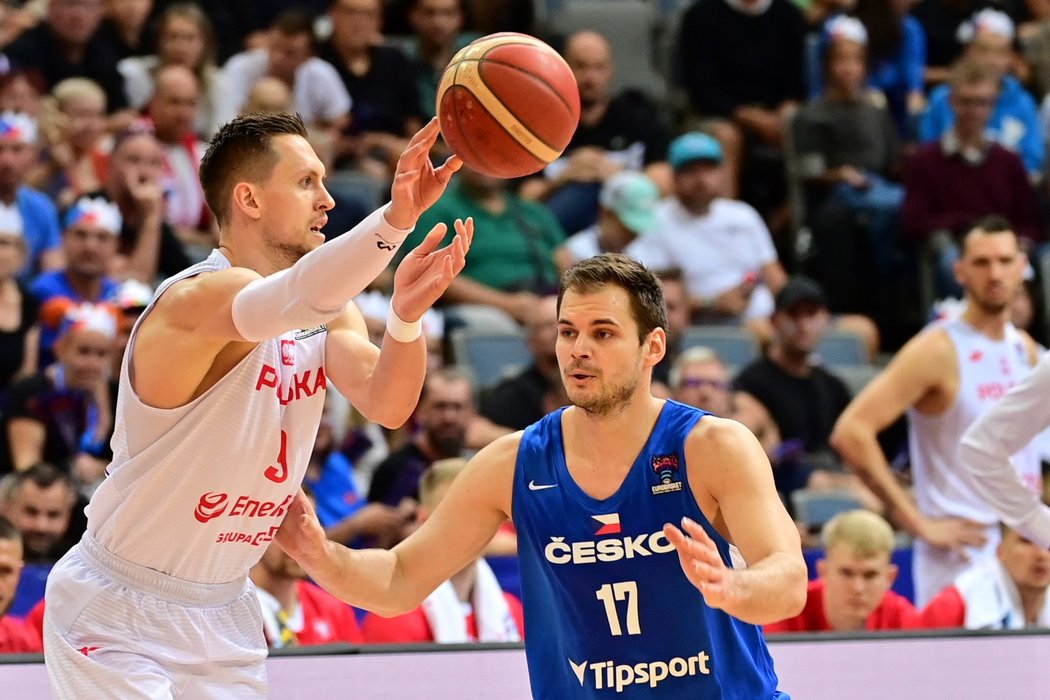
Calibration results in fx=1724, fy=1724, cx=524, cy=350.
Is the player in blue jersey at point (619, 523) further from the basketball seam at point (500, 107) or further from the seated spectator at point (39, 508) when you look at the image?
the seated spectator at point (39, 508)

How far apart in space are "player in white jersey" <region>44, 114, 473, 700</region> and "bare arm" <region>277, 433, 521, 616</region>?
0.12 meters

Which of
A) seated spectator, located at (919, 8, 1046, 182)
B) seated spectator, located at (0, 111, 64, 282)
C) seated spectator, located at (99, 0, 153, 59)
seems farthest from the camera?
seated spectator, located at (919, 8, 1046, 182)

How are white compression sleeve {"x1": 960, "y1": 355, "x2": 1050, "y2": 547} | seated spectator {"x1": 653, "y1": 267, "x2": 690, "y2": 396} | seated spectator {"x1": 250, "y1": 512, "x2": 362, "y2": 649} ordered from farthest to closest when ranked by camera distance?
seated spectator {"x1": 653, "y1": 267, "x2": 690, "y2": 396} → seated spectator {"x1": 250, "y1": 512, "x2": 362, "y2": 649} → white compression sleeve {"x1": 960, "y1": 355, "x2": 1050, "y2": 547}

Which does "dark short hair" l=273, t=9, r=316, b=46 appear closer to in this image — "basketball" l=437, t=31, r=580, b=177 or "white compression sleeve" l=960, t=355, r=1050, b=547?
"white compression sleeve" l=960, t=355, r=1050, b=547

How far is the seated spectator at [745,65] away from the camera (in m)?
12.2

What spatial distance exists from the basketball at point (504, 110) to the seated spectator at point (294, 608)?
2.73 meters

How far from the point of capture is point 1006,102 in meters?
12.2

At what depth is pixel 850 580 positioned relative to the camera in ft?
22.6

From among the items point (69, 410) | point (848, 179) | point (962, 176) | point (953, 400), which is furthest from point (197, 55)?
point (953, 400)

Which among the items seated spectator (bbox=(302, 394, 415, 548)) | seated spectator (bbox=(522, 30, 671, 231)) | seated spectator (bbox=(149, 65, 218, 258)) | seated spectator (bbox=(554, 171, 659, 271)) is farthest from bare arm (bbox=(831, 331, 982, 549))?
seated spectator (bbox=(149, 65, 218, 258))

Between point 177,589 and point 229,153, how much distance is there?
3.70 ft

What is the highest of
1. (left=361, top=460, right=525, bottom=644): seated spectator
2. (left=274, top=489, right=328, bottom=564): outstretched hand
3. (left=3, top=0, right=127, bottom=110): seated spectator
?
(left=3, top=0, right=127, bottom=110): seated spectator

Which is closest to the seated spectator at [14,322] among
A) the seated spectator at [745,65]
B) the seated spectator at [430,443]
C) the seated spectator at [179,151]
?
the seated spectator at [179,151]

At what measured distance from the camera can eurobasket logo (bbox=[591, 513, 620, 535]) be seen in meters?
4.34
